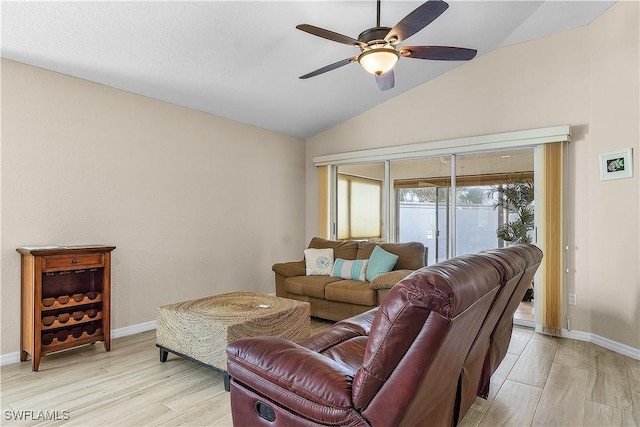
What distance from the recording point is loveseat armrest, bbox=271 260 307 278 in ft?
15.1

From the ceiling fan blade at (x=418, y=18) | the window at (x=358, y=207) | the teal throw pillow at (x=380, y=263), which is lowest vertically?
the teal throw pillow at (x=380, y=263)

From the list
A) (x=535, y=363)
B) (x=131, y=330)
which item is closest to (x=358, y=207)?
(x=535, y=363)

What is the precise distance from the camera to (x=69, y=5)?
8.36 feet

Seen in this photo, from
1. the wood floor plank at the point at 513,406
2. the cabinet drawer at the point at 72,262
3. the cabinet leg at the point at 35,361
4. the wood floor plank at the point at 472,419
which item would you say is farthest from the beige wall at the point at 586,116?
the cabinet leg at the point at 35,361

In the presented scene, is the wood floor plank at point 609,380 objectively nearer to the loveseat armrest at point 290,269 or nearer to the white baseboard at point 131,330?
the loveseat armrest at point 290,269

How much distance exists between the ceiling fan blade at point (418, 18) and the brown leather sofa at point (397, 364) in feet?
4.42

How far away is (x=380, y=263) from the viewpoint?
421 cm

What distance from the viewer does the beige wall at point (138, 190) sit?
10.2 feet

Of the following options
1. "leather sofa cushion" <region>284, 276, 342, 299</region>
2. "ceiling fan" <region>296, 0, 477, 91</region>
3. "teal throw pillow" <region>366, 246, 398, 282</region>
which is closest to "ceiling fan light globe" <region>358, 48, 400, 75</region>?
"ceiling fan" <region>296, 0, 477, 91</region>

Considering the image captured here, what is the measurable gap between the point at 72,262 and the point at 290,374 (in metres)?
2.53

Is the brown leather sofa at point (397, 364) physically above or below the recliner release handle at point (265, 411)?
above

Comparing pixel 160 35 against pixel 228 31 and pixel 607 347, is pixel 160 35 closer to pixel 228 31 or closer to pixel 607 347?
pixel 228 31

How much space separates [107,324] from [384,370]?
9.76ft

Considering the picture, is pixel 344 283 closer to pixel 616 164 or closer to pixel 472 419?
pixel 472 419
